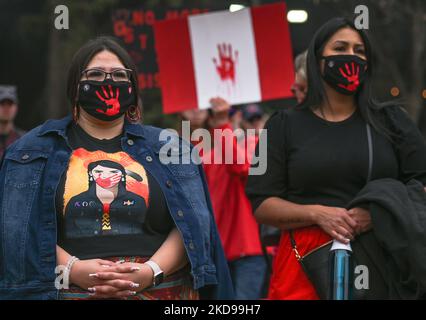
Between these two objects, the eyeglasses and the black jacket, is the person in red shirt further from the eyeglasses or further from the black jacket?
the black jacket

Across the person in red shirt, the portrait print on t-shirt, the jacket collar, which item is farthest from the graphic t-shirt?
the person in red shirt

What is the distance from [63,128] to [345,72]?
1400mm

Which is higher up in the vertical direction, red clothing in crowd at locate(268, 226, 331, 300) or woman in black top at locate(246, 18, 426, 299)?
woman in black top at locate(246, 18, 426, 299)

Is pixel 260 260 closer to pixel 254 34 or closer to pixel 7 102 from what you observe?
pixel 254 34

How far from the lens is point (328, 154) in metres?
4.38

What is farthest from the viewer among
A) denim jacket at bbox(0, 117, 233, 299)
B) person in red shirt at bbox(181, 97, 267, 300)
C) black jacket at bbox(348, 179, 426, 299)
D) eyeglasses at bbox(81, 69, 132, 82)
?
person in red shirt at bbox(181, 97, 267, 300)

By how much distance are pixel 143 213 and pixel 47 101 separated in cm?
1511

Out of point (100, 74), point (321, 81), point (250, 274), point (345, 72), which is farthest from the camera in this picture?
point (250, 274)

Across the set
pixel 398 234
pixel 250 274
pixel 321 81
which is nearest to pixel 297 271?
pixel 398 234

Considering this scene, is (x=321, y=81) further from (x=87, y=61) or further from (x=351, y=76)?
(x=87, y=61)

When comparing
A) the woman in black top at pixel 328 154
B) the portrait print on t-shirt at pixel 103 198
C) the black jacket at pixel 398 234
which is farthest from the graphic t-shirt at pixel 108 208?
the black jacket at pixel 398 234

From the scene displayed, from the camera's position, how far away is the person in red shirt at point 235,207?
20.7ft

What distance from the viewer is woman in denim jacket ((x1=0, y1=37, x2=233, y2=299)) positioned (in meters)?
3.93
